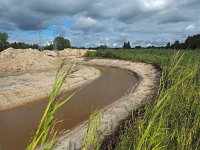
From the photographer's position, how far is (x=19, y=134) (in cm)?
1273

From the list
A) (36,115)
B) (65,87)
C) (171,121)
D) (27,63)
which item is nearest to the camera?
(171,121)

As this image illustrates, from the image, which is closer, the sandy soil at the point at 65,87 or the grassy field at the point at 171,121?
the grassy field at the point at 171,121

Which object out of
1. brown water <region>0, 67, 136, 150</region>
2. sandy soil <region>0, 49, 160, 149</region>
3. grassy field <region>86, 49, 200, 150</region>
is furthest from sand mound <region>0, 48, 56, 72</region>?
grassy field <region>86, 49, 200, 150</region>

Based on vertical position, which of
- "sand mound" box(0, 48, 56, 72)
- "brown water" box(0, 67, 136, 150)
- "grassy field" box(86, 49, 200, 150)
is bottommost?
"brown water" box(0, 67, 136, 150)

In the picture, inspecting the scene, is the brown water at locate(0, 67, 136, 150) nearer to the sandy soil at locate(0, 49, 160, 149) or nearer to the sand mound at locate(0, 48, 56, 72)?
the sandy soil at locate(0, 49, 160, 149)

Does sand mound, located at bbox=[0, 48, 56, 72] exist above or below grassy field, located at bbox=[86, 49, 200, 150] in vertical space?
below

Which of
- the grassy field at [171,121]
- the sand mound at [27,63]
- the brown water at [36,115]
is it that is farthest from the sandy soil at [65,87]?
the grassy field at [171,121]

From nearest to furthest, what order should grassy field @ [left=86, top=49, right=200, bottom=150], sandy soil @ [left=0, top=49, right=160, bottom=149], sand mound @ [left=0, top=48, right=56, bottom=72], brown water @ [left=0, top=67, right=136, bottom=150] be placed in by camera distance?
grassy field @ [left=86, top=49, right=200, bottom=150] < sandy soil @ [left=0, top=49, right=160, bottom=149] < brown water @ [left=0, top=67, right=136, bottom=150] < sand mound @ [left=0, top=48, right=56, bottom=72]

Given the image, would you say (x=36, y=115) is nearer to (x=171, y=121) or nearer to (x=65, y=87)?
(x=65, y=87)

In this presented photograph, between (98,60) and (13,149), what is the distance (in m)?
40.8

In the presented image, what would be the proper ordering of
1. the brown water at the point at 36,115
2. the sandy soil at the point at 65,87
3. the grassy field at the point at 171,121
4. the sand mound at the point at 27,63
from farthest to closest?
1. the sand mound at the point at 27,63
2. the brown water at the point at 36,115
3. the sandy soil at the point at 65,87
4. the grassy field at the point at 171,121

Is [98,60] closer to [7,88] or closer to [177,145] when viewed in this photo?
[7,88]

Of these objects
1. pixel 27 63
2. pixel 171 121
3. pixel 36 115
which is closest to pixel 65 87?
pixel 36 115

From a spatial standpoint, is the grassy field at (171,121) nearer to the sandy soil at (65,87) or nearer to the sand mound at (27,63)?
the sandy soil at (65,87)
